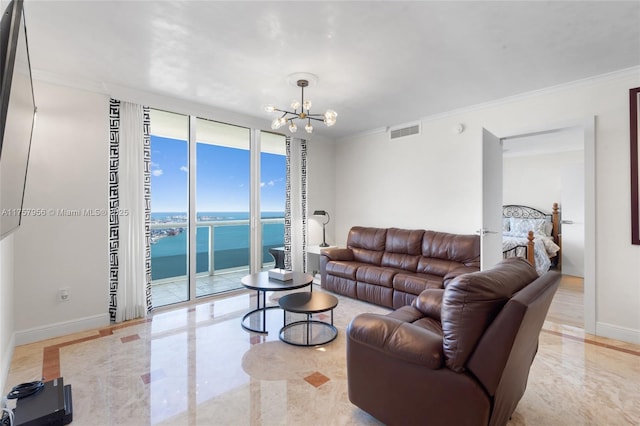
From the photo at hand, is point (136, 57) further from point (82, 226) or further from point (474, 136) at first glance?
point (474, 136)

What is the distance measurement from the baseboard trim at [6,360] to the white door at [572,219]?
7.81 metres

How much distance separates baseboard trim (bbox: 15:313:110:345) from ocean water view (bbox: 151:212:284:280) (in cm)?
76

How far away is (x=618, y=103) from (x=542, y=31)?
143 centimetres

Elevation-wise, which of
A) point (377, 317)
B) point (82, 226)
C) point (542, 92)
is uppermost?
point (542, 92)

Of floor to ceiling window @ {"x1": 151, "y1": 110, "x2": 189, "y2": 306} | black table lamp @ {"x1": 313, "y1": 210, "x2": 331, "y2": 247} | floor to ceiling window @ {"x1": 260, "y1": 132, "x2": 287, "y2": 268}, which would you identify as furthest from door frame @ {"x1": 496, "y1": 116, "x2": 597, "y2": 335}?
floor to ceiling window @ {"x1": 151, "y1": 110, "x2": 189, "y2": 306}

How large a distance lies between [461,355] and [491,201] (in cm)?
266

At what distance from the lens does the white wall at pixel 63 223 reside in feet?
9.53

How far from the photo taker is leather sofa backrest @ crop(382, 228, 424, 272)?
4.09 metres

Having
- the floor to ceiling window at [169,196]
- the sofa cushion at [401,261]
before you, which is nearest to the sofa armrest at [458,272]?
the sofa cushion at [401,261]

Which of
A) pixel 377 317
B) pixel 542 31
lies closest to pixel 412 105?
pixel 542 31

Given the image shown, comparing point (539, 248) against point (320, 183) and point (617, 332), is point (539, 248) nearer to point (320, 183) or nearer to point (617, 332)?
point (617, 332)

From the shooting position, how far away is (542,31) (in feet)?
7.45

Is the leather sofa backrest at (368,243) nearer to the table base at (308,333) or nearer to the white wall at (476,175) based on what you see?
the white wall at (476,175)

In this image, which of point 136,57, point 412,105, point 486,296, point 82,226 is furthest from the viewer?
point 412,105
